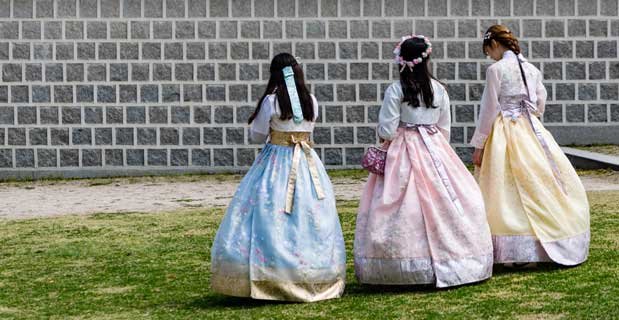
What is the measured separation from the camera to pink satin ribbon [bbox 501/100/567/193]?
26.0ft

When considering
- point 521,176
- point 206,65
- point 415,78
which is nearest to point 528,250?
point 521,176

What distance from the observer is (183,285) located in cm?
819

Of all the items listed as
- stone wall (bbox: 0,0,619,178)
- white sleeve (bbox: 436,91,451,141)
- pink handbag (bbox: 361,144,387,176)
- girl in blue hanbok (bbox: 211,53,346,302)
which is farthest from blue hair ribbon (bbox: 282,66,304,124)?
stone wall (bbox: 0,0,619,178)

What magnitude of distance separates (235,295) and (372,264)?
2.50ft

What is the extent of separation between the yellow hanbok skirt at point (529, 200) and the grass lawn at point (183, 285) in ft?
0.48

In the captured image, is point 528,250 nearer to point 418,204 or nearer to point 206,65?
point 418,204

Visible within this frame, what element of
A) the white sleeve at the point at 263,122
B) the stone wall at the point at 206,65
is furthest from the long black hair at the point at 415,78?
the stone wall at the point at 206,65

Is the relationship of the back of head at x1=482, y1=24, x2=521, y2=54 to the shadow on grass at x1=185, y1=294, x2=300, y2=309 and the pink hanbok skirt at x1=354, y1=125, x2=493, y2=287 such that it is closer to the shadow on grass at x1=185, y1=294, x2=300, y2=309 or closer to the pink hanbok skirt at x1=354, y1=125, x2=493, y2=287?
the pink hanbok skirt at x1=354, y1=125, x2=493, y2=287

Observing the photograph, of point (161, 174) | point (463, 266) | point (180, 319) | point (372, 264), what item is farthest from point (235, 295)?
point (161, 174)

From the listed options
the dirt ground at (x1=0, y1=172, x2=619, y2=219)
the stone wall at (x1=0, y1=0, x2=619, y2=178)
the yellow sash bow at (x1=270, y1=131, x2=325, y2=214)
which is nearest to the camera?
the yellow sash bow at (x1=270, y1=131, x2=325, y2=214)

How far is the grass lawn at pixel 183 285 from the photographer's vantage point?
22.4 feet

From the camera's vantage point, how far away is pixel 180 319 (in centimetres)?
700

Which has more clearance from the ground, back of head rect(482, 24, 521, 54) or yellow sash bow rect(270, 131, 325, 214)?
back of head rect(482, 24, 521, 54)

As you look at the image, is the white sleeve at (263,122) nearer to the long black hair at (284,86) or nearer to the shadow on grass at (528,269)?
the long black hair at (284,86)
